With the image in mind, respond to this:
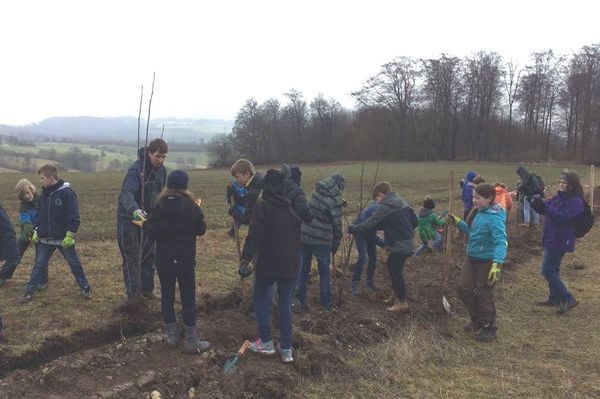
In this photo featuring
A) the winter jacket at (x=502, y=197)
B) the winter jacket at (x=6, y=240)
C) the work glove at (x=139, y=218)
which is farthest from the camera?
the winter jacket at (x=502, y=197)

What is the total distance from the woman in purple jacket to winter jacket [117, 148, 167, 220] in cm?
492

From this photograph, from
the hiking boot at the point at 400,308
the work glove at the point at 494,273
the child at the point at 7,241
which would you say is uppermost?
the child at the point at 7,241

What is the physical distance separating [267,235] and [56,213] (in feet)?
10.8

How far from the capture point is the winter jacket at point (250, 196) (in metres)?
5.38

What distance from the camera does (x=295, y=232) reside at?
4.81 metres

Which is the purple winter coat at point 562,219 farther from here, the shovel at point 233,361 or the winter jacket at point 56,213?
the winter jacket at point 56,213

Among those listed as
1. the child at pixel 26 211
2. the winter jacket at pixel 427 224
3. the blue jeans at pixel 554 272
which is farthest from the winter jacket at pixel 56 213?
the blue jeans at pixel 554 272

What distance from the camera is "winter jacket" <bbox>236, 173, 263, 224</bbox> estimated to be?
5.38m

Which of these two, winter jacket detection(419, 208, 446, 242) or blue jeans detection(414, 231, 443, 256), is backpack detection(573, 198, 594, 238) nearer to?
winter jacket detection(419, 208, 446, 242)

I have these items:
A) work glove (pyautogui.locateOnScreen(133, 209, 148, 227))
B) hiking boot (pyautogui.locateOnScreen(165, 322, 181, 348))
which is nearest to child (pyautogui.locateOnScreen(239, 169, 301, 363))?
hiking boot (pyautogui.locateOnScreen(165, 322, 181, 348))

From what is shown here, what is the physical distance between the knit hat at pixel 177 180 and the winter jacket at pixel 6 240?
2.01 m

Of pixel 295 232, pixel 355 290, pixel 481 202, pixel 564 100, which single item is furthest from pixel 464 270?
pixel 564 100

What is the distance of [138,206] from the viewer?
6000 millimetres

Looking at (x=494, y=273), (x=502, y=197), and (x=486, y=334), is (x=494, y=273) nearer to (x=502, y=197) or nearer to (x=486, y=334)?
(x=486, y=334)
